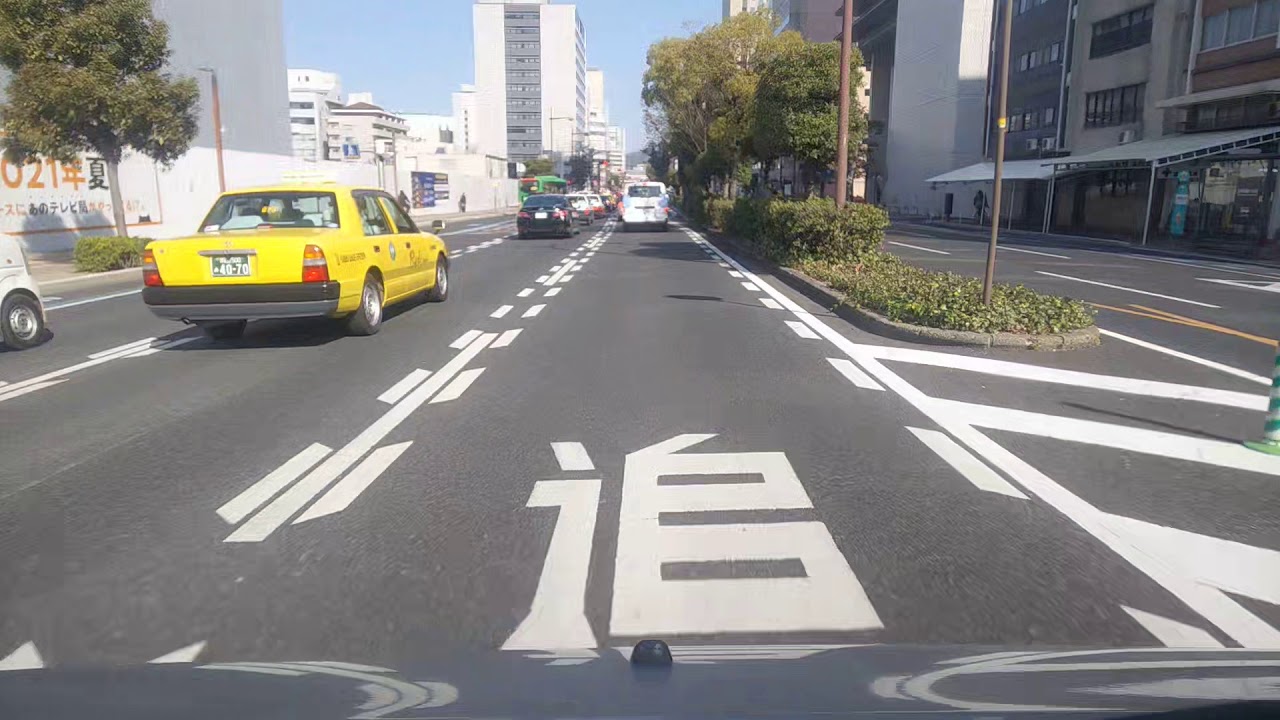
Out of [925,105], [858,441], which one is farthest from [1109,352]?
[925,105]

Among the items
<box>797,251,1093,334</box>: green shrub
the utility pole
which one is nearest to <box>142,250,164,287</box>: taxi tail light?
<box>797,251,1093,334</box>: green shrub

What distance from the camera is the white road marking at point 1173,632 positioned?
10.6ft

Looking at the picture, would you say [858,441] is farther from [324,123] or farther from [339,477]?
[324,123]

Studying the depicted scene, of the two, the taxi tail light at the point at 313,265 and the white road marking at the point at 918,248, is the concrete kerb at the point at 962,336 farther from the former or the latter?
the white road marking at the point at 918,248

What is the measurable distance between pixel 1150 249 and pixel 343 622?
102 ft

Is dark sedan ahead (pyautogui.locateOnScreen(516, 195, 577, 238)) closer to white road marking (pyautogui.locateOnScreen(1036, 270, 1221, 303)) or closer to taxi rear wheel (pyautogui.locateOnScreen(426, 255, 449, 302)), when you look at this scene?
white road marking (pyautogui.locateOnScreen(1036, 270, 1221, 303))

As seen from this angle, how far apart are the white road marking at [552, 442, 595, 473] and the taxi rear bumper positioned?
14.0 ft

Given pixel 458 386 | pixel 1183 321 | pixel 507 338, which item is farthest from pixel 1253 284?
pixel 458 386

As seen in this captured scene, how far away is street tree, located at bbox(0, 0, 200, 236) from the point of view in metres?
17.7

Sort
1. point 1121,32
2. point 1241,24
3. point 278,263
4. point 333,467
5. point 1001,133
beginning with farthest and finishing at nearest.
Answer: point 1121,32 → point 1241,24 → point 1001,133 → point 278,263 → point 333,467

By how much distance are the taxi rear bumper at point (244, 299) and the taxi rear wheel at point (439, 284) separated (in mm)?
3989

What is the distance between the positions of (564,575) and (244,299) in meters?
6.46

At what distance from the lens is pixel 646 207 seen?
37.4 meters

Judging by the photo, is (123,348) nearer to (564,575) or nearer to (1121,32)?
(564,575)
